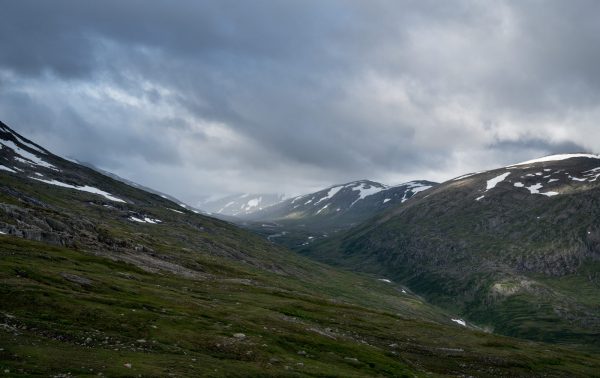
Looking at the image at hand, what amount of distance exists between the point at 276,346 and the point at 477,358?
39495 millimetres

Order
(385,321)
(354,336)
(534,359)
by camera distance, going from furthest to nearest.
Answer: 1. (385,321)
2. (534,359)
3. (354,336)

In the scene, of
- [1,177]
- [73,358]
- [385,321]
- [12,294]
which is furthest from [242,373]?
[1,177]

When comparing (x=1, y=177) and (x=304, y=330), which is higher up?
(x=1, y=177)

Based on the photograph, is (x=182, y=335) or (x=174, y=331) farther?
(x=174, y=331)

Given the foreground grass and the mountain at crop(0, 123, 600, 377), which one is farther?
the mountain at crop(0, 123, 600, 377)

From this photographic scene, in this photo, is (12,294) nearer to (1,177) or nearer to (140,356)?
(140,356)

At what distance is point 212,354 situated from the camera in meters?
44.8

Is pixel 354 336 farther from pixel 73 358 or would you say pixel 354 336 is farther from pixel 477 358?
pixel 73 358

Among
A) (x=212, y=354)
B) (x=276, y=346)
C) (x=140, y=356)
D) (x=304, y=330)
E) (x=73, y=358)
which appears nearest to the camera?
(x=73, y=358)

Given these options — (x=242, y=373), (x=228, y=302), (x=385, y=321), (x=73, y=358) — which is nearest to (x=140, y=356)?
→ (x=73, y=358)

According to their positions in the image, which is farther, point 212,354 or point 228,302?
point 228,302

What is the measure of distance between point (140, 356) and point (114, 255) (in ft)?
240

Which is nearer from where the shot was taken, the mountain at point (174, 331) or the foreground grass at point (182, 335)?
the foreground grass at point (182, 335)

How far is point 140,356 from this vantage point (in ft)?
124
